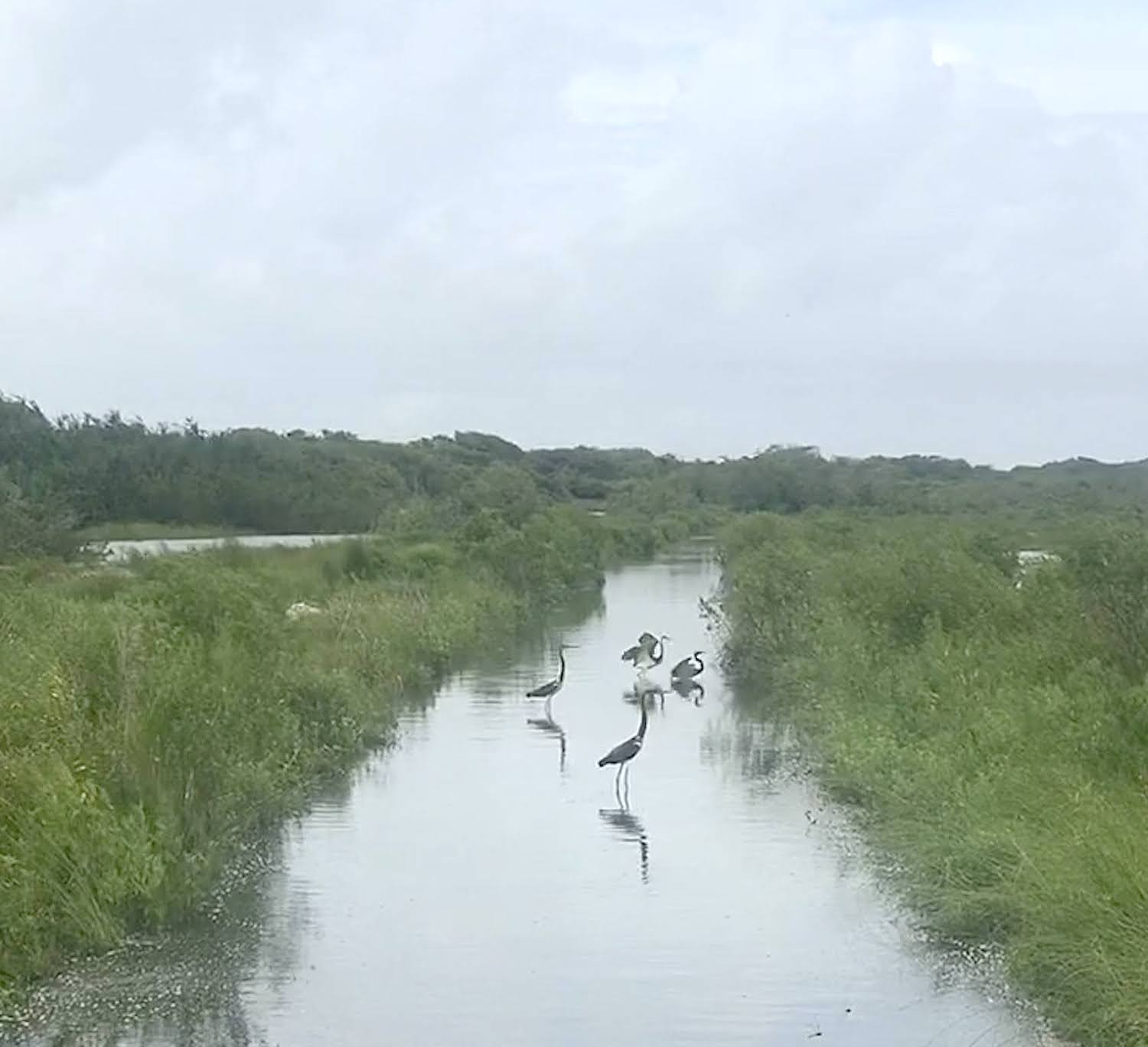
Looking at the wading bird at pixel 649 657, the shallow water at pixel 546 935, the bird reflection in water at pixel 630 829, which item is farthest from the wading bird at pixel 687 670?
the bird reflection in water at pixel 630 829

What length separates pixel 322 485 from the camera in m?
58.7

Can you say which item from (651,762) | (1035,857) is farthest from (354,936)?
(651,762)

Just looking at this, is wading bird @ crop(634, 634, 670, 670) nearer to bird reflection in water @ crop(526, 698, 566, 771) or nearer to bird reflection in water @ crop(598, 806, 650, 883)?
bird reflection in water @ crop(526, 698, 566, 771)

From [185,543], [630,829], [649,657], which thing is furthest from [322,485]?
[630,829]

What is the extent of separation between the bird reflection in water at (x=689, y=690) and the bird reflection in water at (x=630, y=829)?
8861mm

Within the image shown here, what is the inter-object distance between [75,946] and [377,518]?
4402cm

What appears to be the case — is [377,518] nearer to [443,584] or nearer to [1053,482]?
[443,584]

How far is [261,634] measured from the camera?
1736 cm

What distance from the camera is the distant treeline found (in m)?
49.2

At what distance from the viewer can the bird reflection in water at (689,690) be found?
25.7 m

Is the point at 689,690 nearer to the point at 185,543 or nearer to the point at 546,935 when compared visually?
the point at 546,935

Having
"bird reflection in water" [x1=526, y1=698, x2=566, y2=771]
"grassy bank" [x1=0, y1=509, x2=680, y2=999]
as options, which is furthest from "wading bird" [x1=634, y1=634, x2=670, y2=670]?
"grassy bank" [x1=0, y1=509, x2=680, y2=999]

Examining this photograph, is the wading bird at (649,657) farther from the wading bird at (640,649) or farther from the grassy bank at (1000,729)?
the grassy bank at (1000,729)

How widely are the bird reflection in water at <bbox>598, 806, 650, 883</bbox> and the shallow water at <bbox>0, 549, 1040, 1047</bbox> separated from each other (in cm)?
3
